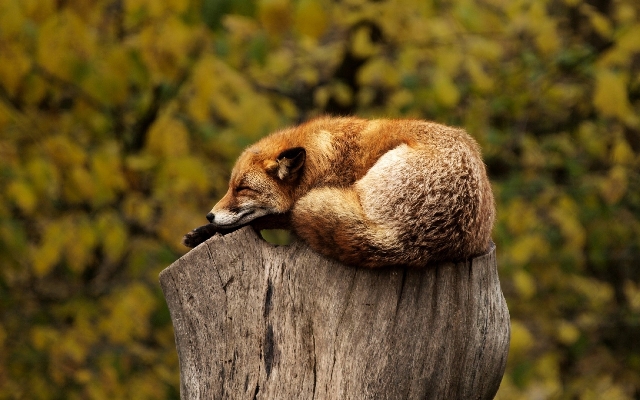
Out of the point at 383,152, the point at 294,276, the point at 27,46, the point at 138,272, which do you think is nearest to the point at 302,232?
the point at 294,276

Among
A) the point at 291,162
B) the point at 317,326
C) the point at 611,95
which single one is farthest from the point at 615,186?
the point at 317,326

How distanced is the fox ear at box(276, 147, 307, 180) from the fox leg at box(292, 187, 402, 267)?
48 cm

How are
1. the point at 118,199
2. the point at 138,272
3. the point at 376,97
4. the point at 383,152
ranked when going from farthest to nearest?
the point at 376,97 < the point at 118,199 < the point at 138,272 < the point at 383,152

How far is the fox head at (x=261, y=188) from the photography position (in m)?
4.02

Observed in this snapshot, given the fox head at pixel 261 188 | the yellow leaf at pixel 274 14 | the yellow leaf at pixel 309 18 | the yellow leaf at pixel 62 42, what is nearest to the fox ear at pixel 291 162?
the fox head at pixel 261 188

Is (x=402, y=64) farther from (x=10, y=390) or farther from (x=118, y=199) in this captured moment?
(x=10, y=390)

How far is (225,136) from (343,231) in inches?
192

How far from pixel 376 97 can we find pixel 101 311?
4532mm

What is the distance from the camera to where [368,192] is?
358 cm

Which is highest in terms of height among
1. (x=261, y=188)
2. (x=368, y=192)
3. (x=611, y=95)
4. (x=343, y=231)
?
(x=611, y=95)

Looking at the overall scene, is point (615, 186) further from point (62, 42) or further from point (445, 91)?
point (62, 42)

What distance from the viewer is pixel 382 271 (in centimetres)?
324

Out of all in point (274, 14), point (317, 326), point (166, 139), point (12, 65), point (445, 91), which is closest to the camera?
point (317, 326)

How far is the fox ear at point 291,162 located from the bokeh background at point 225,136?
1.35 metres
